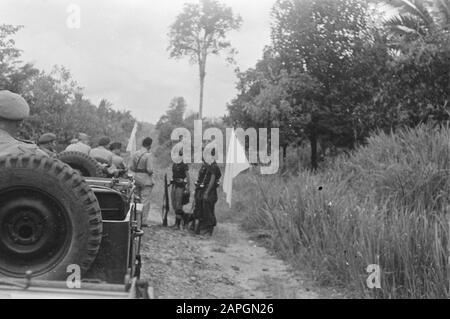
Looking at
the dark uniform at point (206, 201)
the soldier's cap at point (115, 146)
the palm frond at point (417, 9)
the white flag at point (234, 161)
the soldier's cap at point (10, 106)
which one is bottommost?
the dark uniform at point (206, 201)

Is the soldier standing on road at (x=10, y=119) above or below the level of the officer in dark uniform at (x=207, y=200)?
above

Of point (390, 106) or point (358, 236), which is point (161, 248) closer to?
point (358, 236)

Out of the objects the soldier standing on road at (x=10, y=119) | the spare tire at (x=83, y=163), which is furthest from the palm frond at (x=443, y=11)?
the soldier standing on road at (x=10, y=119)

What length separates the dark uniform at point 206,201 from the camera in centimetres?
999

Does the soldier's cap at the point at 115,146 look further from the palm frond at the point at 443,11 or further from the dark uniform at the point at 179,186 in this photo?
the palm frond at the point at 443,11

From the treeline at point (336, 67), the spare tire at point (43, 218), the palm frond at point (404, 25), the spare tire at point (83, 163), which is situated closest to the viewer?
the spare tire at point (43, 218)

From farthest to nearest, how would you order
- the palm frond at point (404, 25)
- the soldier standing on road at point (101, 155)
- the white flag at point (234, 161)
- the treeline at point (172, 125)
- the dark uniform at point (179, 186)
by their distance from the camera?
the treeline at point (172, 125) < the palm frond at point (404, 25) < the white flag at point (234, 161) < the dark uniform at point (179, 186) < the soldier standing on road at point (101, 155)

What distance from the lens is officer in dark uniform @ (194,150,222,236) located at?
32.8ft

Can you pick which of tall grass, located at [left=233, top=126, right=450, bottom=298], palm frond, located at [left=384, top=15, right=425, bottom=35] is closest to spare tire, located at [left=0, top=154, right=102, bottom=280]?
tall grass, located at [left=233, top=126, right=450, bottom=298]

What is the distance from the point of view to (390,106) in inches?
567

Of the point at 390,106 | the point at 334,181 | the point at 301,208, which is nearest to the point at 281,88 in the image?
the point at 390,106

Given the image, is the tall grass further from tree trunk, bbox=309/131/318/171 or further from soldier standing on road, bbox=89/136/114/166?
tree trunk, bbox=309/131/318/171

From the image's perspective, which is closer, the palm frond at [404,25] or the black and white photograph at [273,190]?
the black and white photograph at [273,190]

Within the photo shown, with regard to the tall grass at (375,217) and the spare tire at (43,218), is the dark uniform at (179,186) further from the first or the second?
the spare tire at (43,218)
